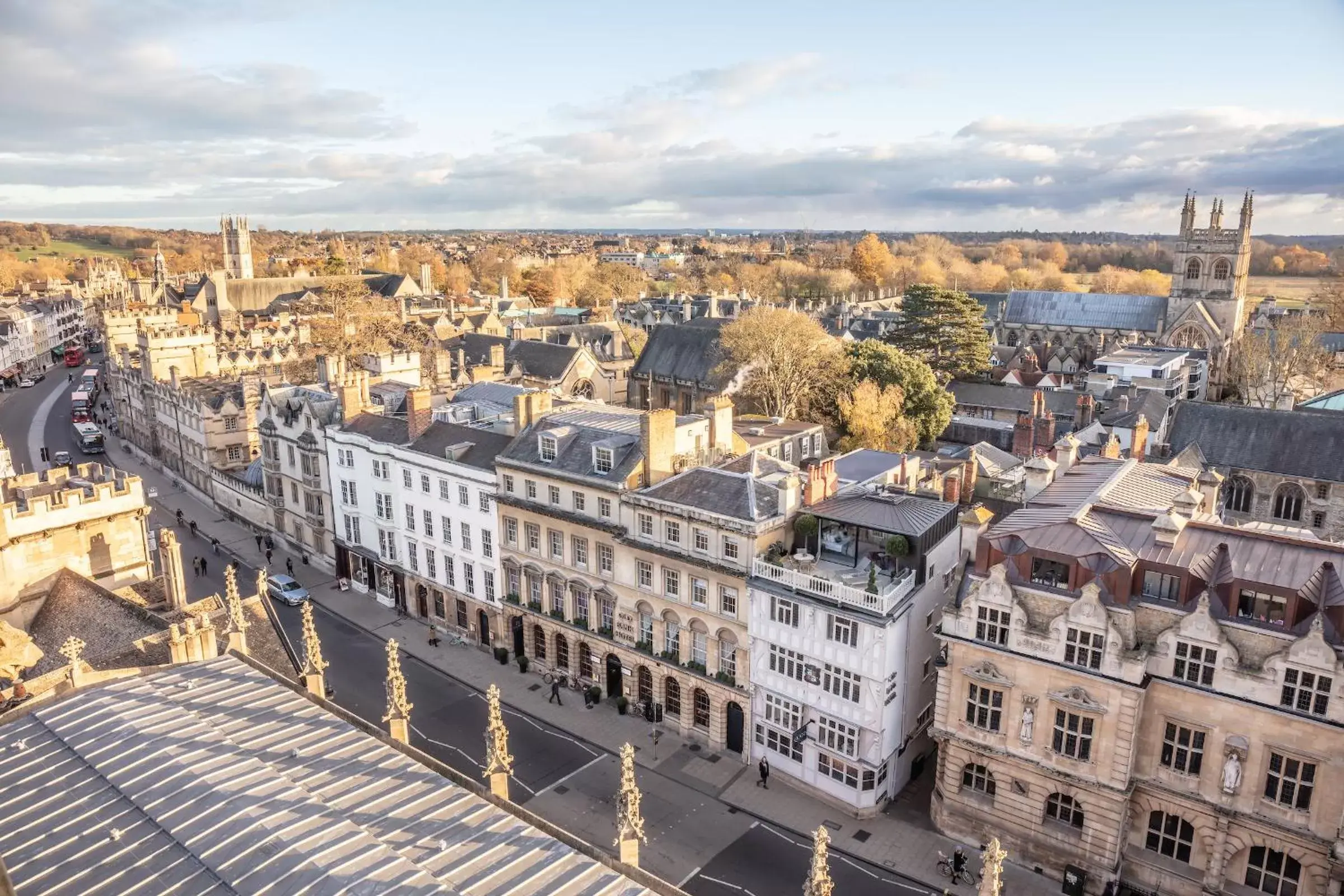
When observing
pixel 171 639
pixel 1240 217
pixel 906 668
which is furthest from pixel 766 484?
pixel 1240 217

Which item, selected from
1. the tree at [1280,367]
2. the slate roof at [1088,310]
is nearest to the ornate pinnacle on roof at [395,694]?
the tree at [1280,367]

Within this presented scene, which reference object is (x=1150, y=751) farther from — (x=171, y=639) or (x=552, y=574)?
(x=171, y=639)

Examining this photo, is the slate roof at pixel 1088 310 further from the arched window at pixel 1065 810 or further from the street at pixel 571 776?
the street at pixel 571 776

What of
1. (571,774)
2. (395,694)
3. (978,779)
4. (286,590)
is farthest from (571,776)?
(286,590)

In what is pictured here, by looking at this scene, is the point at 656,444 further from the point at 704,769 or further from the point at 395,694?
the point at 395,694

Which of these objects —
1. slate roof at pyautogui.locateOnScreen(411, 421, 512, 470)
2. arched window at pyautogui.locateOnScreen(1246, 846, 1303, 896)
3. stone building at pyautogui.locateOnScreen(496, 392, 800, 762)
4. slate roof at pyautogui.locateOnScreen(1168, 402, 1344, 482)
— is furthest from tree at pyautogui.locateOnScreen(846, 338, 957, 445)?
arched window at pyautogui.locateOnScreen(1246, 846, 1303, 896)

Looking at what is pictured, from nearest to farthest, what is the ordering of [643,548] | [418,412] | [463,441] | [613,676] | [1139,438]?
1. [643,548]
2. [613,676]
3. [1139,438]
4. [463,441]
5. [418,412]
